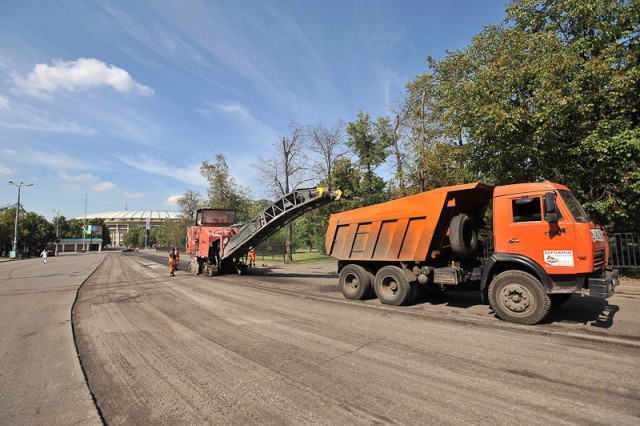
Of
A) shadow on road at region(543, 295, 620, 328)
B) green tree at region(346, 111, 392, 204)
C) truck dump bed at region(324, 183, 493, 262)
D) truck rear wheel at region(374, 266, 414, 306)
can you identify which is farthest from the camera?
green tree at region(346, 111, 392, 204)

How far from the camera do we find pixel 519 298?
6.32 metres

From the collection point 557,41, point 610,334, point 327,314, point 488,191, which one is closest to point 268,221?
point 327,314

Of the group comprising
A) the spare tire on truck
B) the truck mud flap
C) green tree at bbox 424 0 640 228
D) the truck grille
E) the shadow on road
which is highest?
green tree at bbox 424 0 640 228

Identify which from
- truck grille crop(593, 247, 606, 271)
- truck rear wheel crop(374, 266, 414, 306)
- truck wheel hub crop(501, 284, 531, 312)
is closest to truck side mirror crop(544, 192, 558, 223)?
truck grille crop(593, 247, 606, 271)

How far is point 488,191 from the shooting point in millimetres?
7855

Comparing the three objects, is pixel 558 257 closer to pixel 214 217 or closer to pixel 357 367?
pixel 357 367

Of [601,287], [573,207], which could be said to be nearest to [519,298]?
[601,287]

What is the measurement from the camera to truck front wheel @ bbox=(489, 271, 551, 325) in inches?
238

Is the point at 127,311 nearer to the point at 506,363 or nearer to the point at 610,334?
the point at 506,363

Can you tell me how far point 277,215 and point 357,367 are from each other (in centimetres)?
1054

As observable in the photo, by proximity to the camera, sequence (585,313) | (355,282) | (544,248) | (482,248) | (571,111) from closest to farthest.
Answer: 1. (544,248)
2. (585,313)
3. (482,248)
4. (355,282)
5. (571,111)

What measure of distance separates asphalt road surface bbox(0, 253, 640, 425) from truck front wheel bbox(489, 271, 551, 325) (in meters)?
0.22

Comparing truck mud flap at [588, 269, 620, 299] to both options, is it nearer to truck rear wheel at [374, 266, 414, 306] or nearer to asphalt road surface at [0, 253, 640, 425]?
asphalt road surface at [0, 253, 640, 425]

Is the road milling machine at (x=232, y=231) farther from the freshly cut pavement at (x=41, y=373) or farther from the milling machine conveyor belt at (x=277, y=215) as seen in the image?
the freshly cut pavement at (x=41, y=373)
